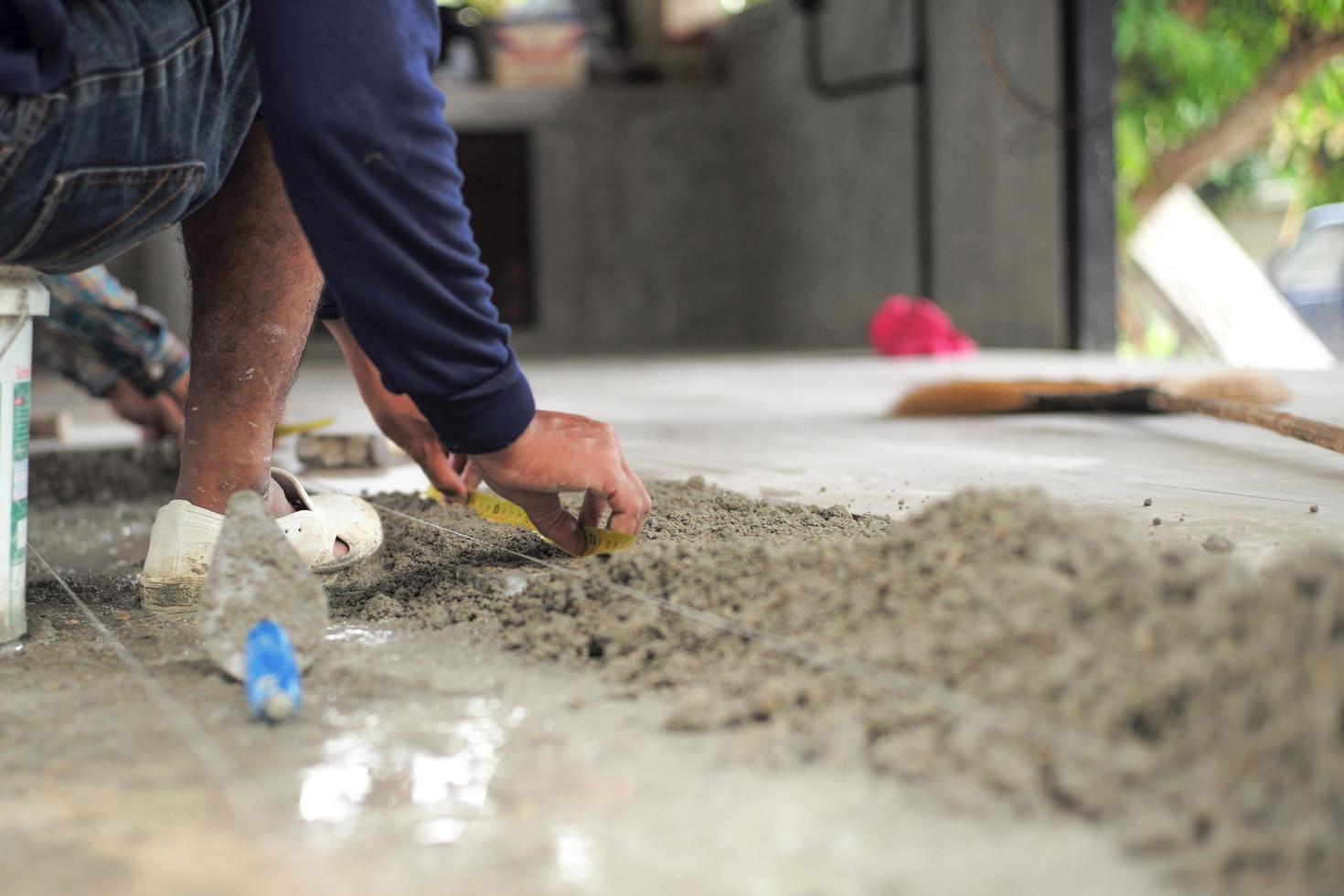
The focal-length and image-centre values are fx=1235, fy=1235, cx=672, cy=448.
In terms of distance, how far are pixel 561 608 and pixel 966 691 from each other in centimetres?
47

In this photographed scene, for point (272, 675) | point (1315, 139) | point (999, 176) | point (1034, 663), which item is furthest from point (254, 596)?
point (1315, 139)

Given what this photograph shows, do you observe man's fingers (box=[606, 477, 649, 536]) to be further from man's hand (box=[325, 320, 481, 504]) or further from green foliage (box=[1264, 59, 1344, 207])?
green foliage (box=[1264, 59, 1344, 207])

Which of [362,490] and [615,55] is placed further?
[615,55]

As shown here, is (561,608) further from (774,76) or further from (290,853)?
(774,76)

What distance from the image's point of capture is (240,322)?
150cm

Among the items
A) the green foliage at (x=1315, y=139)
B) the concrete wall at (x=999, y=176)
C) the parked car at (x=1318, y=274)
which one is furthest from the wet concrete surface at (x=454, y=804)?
the parked car at (x=1318, y=274)

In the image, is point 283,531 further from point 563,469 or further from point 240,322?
point 563,469

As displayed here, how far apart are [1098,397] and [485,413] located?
1.97m

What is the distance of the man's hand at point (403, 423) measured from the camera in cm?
164

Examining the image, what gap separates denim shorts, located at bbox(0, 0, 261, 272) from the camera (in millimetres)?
1096

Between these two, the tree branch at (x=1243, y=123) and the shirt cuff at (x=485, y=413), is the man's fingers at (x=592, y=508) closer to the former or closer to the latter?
the shirt cuff at (x=485, y=413)

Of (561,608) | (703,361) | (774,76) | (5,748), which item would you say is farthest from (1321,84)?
(5,748)

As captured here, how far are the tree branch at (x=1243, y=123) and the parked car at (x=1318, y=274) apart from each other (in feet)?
2.62

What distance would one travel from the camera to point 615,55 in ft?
28.2
